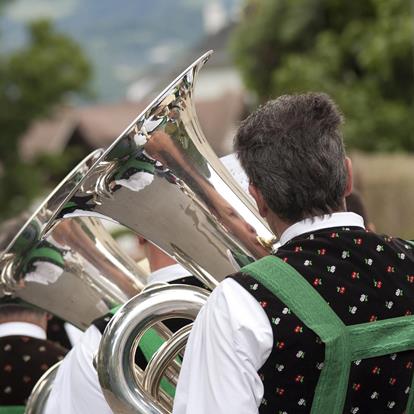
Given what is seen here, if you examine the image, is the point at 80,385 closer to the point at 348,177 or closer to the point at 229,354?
the point at 229,354

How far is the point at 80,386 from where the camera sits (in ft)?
9.59

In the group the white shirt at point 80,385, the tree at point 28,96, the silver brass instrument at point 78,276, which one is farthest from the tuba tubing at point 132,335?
the tree at point 28,96

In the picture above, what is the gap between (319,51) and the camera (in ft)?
56.5

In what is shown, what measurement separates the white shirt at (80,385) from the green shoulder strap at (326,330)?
0.63 meters

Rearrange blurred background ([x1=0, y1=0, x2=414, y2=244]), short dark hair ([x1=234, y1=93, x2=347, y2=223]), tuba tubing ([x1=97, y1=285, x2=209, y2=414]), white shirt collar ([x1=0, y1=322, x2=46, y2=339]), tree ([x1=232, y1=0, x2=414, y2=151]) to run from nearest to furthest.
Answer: short dark hair ([x1=234, y1=93, x2=347, y2=223]), tuba tubing ([x1=97, y1=285, x2=209, y2=414]), white shirt collar ([x1=0, y1=322, x2=46, y2=339]), blurred background ([x1=0, y1=0, x2=414, y2=244]), tree ([x1=232, y1=0, x2=414, y2=151])

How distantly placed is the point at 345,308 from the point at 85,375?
31.0 inches

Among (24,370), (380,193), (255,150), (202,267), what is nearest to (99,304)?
(24,370)

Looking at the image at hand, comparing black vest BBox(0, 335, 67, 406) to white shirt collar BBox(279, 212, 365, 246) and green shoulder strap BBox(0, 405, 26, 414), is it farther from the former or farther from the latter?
white shirt collar BBox(279, 212, 365, 246)

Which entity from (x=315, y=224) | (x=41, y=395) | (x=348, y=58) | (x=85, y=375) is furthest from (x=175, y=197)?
(x=348, y=58)

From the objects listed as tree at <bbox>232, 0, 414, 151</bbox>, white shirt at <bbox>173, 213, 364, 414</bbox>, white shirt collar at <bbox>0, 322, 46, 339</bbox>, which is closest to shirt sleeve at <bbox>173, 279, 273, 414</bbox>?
white shirt at <bbox>173, 213, 364, 414</bbox>

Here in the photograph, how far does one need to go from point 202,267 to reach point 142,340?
0.31 m

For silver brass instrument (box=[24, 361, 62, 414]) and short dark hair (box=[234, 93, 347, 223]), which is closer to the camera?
short dark hair (box=[234, 93, 347, 223])

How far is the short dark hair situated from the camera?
2453mm

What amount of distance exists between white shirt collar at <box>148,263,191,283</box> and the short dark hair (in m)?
0.63
